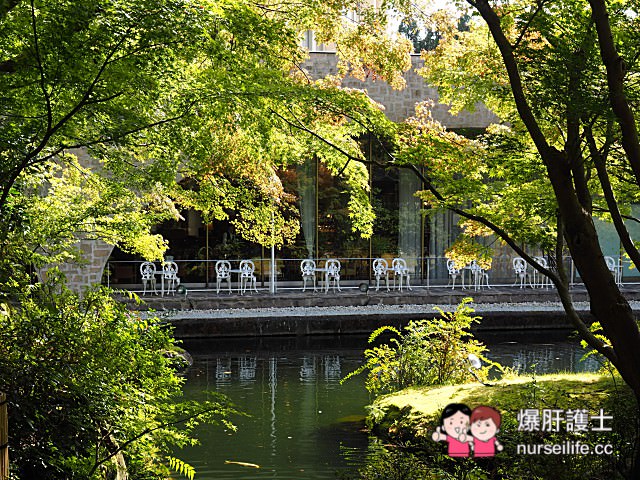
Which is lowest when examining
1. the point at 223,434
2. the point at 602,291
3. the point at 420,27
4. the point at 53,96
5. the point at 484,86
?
the point at 223,434

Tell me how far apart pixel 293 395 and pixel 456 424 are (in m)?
3.71

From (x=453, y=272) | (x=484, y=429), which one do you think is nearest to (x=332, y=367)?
(x=484, y=429)

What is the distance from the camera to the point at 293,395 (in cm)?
1020

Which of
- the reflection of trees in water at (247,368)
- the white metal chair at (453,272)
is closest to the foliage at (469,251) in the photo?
the reflection of trees in water at (247,368)

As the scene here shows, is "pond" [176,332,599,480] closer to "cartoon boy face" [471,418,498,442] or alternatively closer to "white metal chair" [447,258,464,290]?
"cartoon boy face" [471,418,498,442]

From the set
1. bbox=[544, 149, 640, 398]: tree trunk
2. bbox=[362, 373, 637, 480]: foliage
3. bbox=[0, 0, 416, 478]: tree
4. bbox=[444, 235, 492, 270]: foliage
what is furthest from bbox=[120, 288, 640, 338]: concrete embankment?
bbox=[544, 149, 640, 398]: tree trunk

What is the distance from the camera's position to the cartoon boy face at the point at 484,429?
6.37m

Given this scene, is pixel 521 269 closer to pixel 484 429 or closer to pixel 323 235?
pixel 323 235

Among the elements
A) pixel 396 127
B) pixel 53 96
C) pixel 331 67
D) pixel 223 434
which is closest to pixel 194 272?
pixel 331 67

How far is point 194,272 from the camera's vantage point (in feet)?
61.1

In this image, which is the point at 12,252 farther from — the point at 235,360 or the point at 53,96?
the point at 235,360

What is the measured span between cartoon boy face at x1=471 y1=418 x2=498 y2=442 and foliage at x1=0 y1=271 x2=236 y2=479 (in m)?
2.21

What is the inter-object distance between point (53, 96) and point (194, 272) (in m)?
14.2

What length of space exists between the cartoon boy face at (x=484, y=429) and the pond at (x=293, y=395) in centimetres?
112
